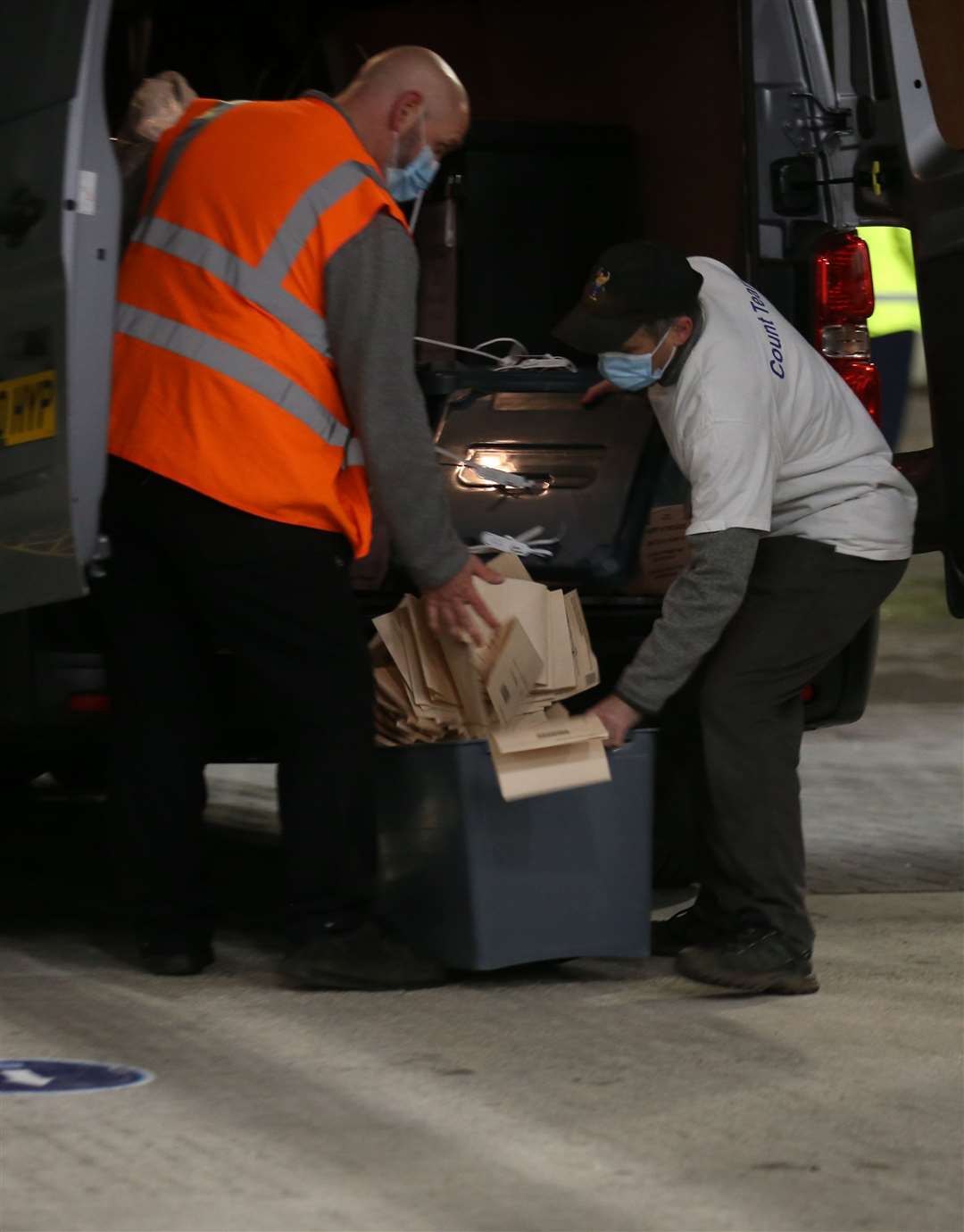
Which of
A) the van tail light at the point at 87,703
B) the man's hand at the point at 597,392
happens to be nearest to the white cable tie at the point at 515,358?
the man's hand at the point at 597,392

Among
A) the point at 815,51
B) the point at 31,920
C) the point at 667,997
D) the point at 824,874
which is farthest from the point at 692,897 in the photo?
the point at 815,51

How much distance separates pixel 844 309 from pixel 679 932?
1.36 m

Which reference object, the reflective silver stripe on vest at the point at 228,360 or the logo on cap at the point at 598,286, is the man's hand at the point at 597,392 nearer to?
the logo on cap at the point at 598,286

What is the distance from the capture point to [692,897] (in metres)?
4.96

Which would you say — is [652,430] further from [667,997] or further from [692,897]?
[667,997]

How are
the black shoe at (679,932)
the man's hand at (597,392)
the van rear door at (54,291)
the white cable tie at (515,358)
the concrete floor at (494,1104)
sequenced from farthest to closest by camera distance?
1. the white cable tie at (515,358)
2. the man's hand at (597,392)
3. the black shoe at (679,932)
4. the van rear door at (54,291)
5. the concrete floor at (494,1104)

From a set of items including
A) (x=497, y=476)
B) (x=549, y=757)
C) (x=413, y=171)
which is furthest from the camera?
(x=497, y=476)

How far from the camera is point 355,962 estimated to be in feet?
12.9

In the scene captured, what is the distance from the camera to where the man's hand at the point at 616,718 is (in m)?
3.90

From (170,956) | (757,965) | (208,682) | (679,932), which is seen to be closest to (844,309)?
(679,932)

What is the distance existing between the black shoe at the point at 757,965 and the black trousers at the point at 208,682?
0.64 meters

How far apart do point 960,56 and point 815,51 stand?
0.48 m

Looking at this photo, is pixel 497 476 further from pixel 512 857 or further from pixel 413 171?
pixel 512 857

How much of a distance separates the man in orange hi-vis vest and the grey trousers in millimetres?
485
